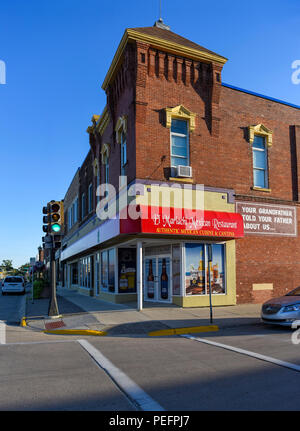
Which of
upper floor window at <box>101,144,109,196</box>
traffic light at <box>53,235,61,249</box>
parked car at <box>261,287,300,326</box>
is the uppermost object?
upper floor window at <box>101,144,109,196</box>

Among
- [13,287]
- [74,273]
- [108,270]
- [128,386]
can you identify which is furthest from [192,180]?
[13,287]

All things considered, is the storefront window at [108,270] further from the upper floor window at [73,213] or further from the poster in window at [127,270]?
the upper floor window at [73,213]

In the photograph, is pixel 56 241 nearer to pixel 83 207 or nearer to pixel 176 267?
pixel 176 267

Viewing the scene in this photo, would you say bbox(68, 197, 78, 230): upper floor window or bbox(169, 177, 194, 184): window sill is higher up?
bbox(68, 197, 78, 230): upper floor window

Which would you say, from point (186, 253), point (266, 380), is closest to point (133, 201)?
point (186, 253)

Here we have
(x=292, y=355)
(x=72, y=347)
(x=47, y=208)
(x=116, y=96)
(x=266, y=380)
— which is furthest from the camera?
(x=116, y=96)

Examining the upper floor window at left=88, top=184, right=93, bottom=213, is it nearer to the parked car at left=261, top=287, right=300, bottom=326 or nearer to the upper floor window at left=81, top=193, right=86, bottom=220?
the upper floor window at left=81, top=193, right=86, bottom=220

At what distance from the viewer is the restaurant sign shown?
54.5ft

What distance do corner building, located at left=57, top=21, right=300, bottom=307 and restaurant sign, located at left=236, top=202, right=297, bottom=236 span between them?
0.17 feet

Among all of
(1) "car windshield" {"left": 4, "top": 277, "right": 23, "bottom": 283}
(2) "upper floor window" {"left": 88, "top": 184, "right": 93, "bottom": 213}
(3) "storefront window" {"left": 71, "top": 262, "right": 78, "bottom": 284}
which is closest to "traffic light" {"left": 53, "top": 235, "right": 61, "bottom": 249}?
(2) "upper floor window" {"left": 88, "top": 184, "right": 93, "bottom": 213}

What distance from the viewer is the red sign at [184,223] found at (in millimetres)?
13227

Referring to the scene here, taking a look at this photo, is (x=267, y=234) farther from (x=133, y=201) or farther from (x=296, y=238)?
(x=133, y=201)

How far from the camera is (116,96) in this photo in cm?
1736
